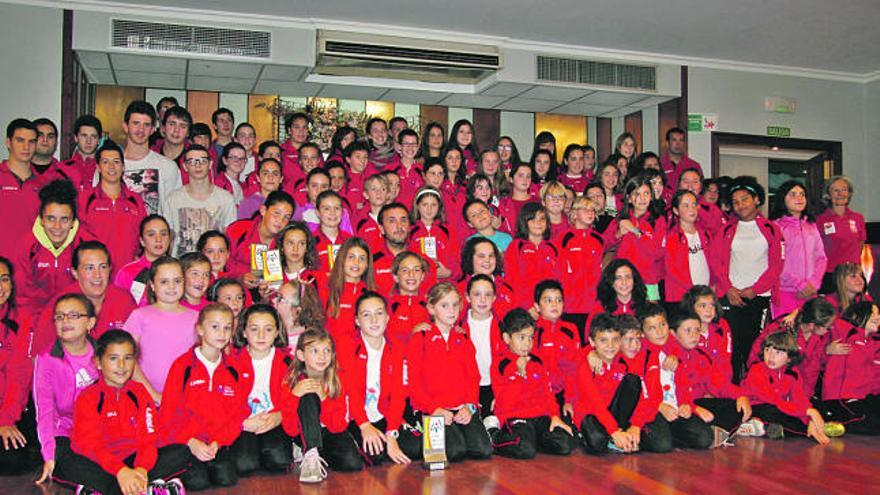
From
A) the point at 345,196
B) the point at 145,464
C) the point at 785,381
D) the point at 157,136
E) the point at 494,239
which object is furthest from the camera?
the point at 157,136

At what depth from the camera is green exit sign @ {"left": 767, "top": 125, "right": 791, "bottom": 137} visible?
9.34 m

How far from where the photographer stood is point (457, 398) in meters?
4.26

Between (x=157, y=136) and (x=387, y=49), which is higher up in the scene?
(x=387, y=49)

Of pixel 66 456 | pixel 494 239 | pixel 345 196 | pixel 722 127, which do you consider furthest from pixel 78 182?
pixel 722 127

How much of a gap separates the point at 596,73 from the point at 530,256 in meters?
3.96

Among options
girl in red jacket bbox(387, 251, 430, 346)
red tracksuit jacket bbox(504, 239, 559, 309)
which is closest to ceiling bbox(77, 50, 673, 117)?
red tracksuit jacket bbox(504, 239, 559, 309)

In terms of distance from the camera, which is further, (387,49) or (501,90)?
(501,90)

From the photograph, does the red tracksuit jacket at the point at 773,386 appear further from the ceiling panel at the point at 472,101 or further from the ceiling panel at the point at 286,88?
the ceiling panel at the point at 286,88

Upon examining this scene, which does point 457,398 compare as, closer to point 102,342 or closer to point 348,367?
point 348,367

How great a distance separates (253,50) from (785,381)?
18.6ft

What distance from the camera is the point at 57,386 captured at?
3.65m

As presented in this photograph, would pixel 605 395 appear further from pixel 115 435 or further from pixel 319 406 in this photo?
pixel 115 435

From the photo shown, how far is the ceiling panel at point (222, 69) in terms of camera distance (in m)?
7.33

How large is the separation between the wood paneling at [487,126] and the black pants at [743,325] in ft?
14.8
